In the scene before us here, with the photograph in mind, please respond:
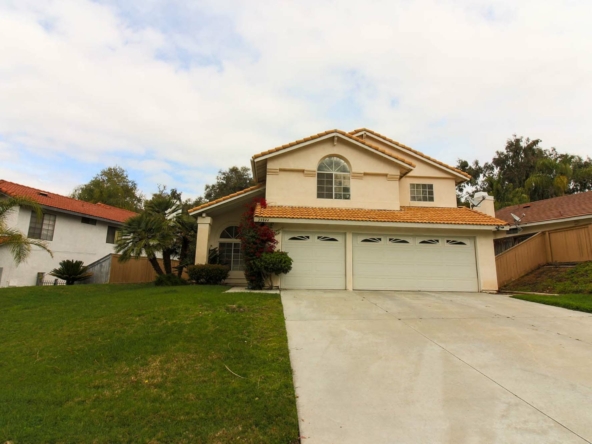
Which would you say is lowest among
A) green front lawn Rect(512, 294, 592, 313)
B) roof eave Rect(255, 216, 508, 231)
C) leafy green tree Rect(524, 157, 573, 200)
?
green front lawn Rect(512, 294, 592, 313)

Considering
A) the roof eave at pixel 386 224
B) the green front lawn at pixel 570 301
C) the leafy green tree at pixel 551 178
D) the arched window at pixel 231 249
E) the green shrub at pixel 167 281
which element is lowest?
the green front lawn at pixel 570 301

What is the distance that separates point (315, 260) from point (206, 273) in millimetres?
4692

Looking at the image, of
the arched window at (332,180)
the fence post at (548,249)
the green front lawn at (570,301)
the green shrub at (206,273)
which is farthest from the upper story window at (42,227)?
the fence post at (548,249)

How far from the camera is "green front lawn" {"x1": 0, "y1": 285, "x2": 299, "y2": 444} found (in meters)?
3.57

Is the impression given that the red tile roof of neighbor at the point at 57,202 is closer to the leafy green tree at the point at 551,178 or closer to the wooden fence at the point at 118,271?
the wooden fence at the point at 118,271

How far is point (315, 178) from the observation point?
47.3 feet

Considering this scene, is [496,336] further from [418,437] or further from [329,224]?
[329,224]

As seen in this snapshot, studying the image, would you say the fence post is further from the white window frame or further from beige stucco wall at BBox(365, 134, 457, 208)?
the white window frame

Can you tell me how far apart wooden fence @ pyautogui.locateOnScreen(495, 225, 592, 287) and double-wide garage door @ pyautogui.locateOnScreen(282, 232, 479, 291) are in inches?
138

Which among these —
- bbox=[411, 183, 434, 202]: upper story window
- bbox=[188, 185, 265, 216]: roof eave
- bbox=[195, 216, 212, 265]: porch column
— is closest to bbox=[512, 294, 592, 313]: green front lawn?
bbox=[411, 183, 434, 202]: upper story window

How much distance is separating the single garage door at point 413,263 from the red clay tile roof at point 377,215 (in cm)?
74

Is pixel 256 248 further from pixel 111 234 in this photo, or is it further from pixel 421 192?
pixel 111 234

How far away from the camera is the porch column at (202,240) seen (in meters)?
14.9

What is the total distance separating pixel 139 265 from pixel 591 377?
2105cm
